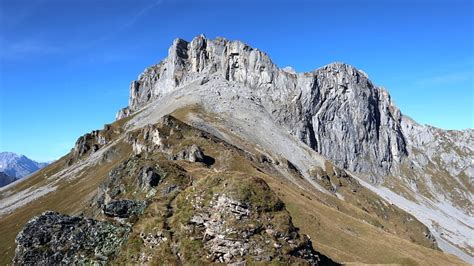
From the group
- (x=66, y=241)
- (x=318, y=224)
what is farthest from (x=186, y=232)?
(x=318, y=224)

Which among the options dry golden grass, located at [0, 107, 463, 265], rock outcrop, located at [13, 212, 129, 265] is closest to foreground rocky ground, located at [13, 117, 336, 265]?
rock outcrop, located at [13, 212, 129, 265]

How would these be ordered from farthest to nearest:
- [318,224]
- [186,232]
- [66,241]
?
[318,224], [66,241], [186,232]

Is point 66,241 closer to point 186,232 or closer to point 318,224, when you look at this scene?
point 186,232

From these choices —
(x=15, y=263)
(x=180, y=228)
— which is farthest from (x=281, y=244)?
(x=15, y=263)

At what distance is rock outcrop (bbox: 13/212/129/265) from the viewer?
88.3 ft

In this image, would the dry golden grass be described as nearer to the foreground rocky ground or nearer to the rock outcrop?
the foreground rocky ground

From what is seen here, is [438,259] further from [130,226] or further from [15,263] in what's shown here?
[15,263]

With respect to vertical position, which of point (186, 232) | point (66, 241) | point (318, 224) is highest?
point (186, 232)

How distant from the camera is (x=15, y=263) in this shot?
89.3ft

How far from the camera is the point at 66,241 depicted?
90.5 ft

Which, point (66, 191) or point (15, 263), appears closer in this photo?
point (15, 263)

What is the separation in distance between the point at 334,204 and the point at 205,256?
443 feet

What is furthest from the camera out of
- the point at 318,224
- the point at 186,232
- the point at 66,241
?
the point at 318,224

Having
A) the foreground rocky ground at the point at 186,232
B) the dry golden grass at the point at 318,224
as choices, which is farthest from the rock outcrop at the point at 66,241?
the dry golden grass at the point at 318,224
